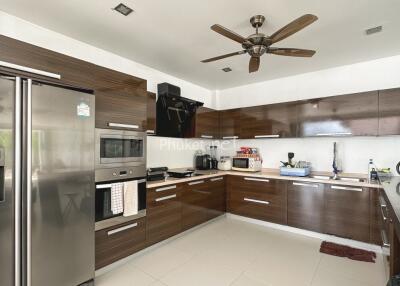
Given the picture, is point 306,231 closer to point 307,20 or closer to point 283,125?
point 283,125

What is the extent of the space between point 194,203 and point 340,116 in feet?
7.44

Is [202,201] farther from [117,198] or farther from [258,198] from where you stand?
[117,198]

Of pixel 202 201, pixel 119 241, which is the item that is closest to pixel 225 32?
pixel 119 241

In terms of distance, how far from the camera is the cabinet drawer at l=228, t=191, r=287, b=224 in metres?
3.04

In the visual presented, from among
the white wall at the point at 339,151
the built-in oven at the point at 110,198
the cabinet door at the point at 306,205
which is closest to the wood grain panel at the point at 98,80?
the built-in oven at the point at 110,198

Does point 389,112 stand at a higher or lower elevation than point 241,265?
higher

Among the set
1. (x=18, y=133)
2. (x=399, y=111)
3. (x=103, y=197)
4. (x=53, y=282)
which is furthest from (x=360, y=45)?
(x=53, y=282)

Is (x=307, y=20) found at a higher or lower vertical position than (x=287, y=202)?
higher

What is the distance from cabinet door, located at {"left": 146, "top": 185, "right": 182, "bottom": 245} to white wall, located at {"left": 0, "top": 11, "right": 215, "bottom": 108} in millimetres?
1535

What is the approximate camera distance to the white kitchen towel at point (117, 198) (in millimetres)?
1986

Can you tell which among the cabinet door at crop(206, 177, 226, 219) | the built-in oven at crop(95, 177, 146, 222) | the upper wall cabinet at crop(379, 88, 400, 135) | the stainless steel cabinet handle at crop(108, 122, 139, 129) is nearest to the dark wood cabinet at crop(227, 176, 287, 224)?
the cabinet door at crop(206, 177, 226, 219)

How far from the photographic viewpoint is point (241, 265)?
2.19 meters

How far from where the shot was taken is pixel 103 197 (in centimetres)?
193

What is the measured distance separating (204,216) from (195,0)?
2.64 m
